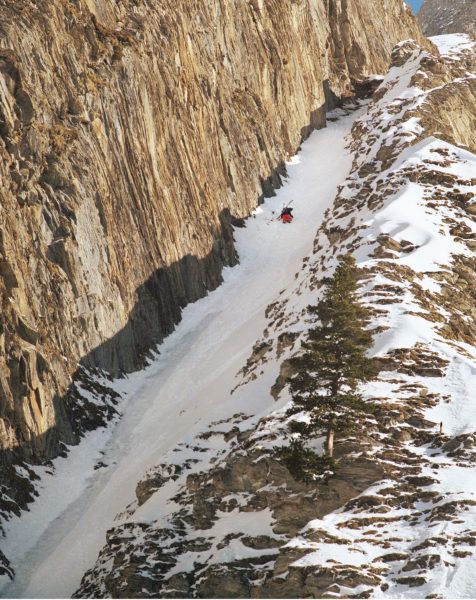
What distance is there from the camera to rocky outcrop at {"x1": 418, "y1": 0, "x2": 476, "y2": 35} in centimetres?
13650

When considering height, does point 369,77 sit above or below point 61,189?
below

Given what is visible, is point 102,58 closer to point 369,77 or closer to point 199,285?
point 199,285

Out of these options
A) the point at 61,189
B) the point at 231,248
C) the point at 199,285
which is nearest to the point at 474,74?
the point at 231,248

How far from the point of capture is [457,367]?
3067 cm

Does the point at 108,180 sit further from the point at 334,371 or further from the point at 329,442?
the point at 329,442

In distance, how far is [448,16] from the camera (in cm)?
14188

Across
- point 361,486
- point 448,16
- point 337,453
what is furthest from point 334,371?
point 448,16

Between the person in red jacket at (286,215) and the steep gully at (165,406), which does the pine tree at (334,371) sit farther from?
the person in red jacket at (286,215)

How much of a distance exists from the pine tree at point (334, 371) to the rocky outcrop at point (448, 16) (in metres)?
113

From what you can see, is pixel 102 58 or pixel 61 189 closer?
pixel 61 189

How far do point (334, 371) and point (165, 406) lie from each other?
1785cm

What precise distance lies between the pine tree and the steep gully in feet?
16.8

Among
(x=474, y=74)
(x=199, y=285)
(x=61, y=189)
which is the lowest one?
(x=474, y=74)

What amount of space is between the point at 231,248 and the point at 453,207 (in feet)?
62.8
